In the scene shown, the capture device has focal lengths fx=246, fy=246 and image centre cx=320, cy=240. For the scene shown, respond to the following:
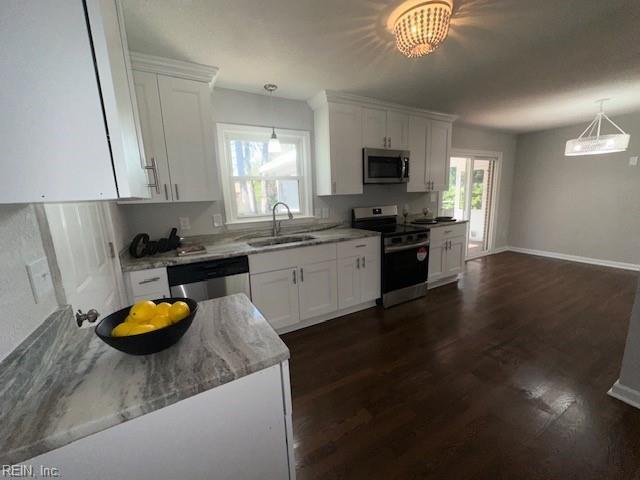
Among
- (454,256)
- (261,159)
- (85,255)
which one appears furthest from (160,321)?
(454,256)

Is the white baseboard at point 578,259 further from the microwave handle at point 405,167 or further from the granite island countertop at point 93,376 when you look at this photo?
the granite island countertop at point 93,376

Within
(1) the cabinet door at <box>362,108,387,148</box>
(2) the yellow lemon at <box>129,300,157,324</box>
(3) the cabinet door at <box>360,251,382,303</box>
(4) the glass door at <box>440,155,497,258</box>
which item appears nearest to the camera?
(2) the yellow lemon at <box>129,300,157,324</box>

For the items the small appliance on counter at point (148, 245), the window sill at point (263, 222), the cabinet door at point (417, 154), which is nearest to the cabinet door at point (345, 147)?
the window sill at point (263, 222)

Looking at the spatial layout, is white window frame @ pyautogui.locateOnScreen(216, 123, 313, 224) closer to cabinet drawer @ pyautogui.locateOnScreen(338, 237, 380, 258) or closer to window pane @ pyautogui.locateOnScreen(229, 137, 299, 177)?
window pane @ pyautogui.locateOnScreen(229, 137, 299, 177)

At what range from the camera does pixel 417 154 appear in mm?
3336

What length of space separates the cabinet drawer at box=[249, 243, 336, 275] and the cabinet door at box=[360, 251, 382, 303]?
0.44 m

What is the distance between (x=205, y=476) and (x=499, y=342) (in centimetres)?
247

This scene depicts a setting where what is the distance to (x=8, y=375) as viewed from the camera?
0.61 m

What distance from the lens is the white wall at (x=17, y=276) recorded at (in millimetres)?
653

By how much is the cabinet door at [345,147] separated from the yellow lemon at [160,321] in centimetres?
226

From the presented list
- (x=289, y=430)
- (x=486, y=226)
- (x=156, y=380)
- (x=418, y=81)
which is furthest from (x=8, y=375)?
(x=486, y=226)

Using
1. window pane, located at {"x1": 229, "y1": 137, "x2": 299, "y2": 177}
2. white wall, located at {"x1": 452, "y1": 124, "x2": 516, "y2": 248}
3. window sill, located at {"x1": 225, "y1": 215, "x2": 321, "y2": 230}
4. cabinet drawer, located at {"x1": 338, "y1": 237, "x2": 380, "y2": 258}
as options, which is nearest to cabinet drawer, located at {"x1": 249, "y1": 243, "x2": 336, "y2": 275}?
cabinet drawer, located at {"x1": 338, "y1": 237, "x2": 380, "y2": 258}

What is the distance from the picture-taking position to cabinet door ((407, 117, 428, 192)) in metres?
3.24

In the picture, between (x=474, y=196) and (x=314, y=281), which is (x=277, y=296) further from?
(x=474, y=196)
